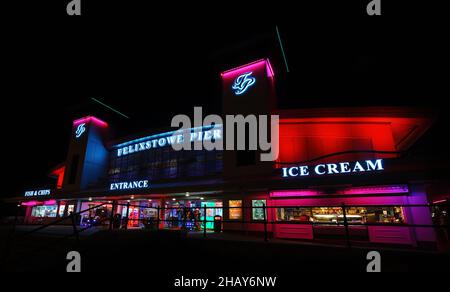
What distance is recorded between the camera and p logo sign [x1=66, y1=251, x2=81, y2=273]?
6.63 m

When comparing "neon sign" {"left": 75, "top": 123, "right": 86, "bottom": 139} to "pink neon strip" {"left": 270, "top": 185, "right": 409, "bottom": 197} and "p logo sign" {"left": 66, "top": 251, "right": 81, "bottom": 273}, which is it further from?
"pink neon strip" {"left": 270, "top": 185, "right": 409, "bottom": 197}

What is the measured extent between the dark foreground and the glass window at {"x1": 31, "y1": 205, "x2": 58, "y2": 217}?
69.9ft

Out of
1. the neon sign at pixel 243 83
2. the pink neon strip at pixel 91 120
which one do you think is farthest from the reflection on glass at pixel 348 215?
the pink neon strip at pixel 91 120

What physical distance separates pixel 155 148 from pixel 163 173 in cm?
266

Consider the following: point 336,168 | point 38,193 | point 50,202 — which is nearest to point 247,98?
point 336,168

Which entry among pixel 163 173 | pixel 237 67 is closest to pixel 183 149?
pixel 163 173

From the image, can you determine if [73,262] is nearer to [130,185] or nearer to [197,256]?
[197,256]

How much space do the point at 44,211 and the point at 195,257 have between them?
26.5 meters

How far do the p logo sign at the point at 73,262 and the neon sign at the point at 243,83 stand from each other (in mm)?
13150

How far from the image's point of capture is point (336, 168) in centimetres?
1162

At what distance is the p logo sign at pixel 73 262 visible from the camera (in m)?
6.63

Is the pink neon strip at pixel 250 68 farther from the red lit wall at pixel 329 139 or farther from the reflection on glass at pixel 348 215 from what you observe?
the reflection on glass at pixel 348 215
